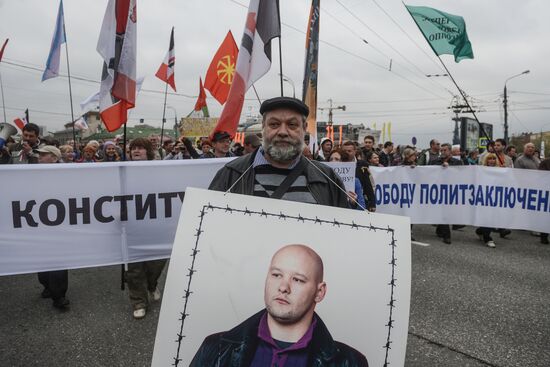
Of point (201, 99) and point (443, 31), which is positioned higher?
point (443, 31)

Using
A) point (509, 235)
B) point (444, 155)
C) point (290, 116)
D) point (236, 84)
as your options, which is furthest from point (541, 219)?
point (290, 116)

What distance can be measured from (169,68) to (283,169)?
681 cm

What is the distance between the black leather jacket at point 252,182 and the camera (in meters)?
1.80

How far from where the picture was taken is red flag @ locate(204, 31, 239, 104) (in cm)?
601

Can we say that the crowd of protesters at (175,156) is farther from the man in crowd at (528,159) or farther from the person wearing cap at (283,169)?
the person wearing cap at (283,169)

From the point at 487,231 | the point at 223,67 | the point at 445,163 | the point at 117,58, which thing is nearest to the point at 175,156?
the point at 223,67

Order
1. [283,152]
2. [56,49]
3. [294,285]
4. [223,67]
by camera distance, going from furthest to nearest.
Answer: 1. [56,49]
2. [223,67]
3. [283,152]
4. [294,285]

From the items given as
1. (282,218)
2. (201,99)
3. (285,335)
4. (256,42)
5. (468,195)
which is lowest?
(468,195)

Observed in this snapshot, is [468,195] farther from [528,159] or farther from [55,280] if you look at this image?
[55,280]

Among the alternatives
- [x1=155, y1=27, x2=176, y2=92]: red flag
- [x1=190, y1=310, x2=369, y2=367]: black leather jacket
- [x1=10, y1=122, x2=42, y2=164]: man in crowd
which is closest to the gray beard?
[x1=190, y1=310, x2=369, y2=367]: black leather jacket

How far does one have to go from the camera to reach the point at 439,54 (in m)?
5.61

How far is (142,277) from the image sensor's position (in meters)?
3.63

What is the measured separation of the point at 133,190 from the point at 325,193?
7.60ft

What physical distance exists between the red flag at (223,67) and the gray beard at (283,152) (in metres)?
4.47
